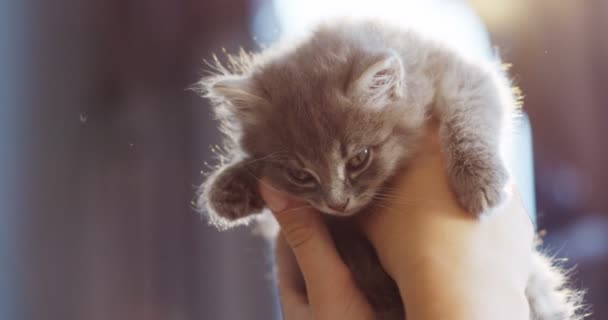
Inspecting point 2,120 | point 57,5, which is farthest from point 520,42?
point 2,120

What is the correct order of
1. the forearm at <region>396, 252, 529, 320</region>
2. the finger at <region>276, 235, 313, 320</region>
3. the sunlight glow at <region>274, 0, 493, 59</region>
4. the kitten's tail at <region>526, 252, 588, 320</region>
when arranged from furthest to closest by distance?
the sunlight glow at <region>274, 0, 493, 59</region>, the finger at <region>276, 235, 313, 320</region>, the kitten's tail at <region>526, 252, 588, 320</region>, the forearm at <region>396, 252, 529, 320</region>

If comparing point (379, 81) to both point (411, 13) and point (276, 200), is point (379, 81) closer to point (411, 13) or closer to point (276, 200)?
point (276, 200)

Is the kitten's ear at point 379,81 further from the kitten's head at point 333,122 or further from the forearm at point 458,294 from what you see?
the forearm at point 458,294

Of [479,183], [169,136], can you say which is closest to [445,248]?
[479,183]

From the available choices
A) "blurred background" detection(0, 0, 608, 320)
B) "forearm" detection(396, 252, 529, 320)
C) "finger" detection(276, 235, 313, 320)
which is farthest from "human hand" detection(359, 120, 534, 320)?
"blurred background" detection(0, 0, 608, 320)

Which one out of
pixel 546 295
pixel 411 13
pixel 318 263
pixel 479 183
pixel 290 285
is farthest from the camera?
pixel 411 13

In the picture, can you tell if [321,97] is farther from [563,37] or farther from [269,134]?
[563,37]

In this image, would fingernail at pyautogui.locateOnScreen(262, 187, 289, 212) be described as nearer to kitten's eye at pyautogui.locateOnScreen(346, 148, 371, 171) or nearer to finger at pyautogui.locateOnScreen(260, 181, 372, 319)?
finger at pyautogui.locateOnScreen(260, 181, 372, 319)

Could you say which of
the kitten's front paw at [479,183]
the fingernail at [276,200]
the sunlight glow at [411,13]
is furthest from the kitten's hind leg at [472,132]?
the fingernail at [276,200]

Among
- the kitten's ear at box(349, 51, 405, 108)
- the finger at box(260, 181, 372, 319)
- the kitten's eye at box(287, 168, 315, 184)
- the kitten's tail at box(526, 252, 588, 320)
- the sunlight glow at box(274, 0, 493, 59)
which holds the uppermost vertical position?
the sunlight glow at box(274, 0, 493, 59)
